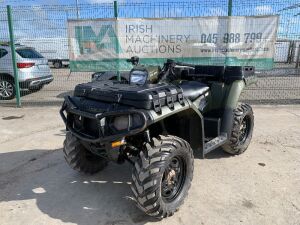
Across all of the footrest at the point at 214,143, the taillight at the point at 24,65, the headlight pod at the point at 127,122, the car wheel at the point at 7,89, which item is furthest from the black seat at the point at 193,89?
the car wheel at the point at 7,89

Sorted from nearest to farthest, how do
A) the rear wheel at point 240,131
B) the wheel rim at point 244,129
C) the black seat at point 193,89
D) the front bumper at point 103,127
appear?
the front bumper at point 103,127, the black seat at point 193,89, the rear wheel at point 240,131, the wheel rim at point 244,129

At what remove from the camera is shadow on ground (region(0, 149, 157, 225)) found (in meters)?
3.28

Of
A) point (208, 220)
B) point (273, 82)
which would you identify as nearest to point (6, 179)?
point (208, 220)

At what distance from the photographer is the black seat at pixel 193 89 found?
3.77 meters

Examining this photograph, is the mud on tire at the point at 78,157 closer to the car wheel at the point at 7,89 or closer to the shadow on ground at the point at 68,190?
the shadow on ground at the point at 68,190

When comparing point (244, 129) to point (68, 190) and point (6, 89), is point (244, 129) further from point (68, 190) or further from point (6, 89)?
point (6, 89)

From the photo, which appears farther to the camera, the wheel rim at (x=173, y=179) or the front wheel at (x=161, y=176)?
the wheel rim at (x=173, y=179)

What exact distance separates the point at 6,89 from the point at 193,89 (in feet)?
23.7

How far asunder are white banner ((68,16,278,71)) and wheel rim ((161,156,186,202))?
17.1ft

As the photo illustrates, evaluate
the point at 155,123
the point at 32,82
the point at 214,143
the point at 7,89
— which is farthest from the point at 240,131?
the point at 7,89

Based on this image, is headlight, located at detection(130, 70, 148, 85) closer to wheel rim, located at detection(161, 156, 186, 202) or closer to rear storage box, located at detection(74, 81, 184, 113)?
rear storage box, located at detection(74, 81, 184, 113)

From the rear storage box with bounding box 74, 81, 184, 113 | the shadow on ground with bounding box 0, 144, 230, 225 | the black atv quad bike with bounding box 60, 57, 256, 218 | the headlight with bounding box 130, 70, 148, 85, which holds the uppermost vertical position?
the headlight with bounding box 130, 70, 148, 85

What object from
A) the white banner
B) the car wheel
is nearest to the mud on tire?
the white banner

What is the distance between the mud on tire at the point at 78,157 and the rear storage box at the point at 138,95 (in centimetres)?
69
